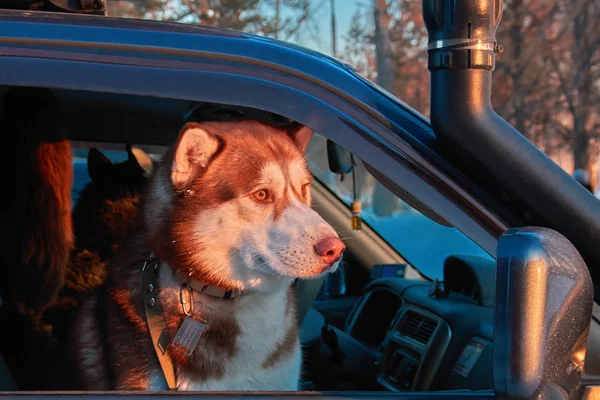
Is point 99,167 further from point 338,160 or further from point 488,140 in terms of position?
point 488,140

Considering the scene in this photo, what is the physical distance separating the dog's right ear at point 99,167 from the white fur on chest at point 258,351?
3.40 ft

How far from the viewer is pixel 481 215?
139cm

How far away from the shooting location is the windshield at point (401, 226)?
2.56 metres

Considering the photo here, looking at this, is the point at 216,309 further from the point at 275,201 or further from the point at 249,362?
the point at 275,201

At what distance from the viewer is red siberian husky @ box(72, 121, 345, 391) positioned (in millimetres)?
1917

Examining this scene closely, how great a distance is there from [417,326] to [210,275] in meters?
0.91

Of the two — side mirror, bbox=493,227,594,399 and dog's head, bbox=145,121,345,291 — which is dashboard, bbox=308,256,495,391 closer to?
dog's head, bbox=145,121,345,291

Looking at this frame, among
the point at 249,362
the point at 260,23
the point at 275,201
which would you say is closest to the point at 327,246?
the point at 275,201

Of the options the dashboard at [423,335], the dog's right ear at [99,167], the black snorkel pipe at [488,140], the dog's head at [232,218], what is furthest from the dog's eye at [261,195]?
the dog's right ear at [99,167]

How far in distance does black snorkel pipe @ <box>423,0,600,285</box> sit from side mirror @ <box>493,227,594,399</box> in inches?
8.8

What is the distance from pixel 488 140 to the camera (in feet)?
4.57

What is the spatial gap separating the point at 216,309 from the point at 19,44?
3.20 ft

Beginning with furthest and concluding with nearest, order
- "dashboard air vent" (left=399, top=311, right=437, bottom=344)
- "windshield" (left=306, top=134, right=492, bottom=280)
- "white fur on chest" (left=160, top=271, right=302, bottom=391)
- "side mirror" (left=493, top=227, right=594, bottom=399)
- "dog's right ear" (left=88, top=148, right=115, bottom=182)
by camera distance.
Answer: "dog's right ear" (left=88, top=148, right=115, bottom=182)
"windshield" (left=306, top=134, right=492, bottom=280)
"dashboard air vent" (left=399, top=311, right=437, bottom=344)
"white fur on chest" (left=160, top=271, right=302, bottom=391)
"side mirror" (left=493, top=227, right=594, bottom=399)

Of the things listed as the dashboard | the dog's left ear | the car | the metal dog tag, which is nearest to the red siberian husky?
the metal dog tag
